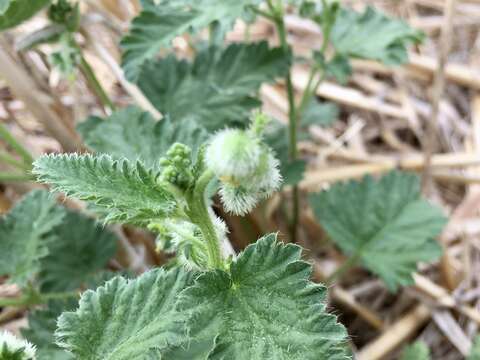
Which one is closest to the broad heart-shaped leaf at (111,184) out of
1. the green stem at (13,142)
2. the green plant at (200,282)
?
the green plant at (200,282)

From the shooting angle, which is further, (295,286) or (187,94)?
(187,94)

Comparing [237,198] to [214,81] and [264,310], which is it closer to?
[264,310]

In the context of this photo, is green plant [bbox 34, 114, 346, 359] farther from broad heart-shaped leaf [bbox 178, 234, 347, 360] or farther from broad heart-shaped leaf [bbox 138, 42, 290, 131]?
broad heart-shaped leaf [bbox 138, 42, 290, 131]

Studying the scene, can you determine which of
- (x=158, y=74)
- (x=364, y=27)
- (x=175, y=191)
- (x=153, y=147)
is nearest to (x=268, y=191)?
(x=175, y=191)

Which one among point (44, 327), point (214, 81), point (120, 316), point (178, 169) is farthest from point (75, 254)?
point (178, 169)

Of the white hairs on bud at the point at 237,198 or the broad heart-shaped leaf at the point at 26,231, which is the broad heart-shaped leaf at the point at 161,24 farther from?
the white hairs on bud at the point at 237,198

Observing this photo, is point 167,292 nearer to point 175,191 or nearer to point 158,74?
point 175,191
